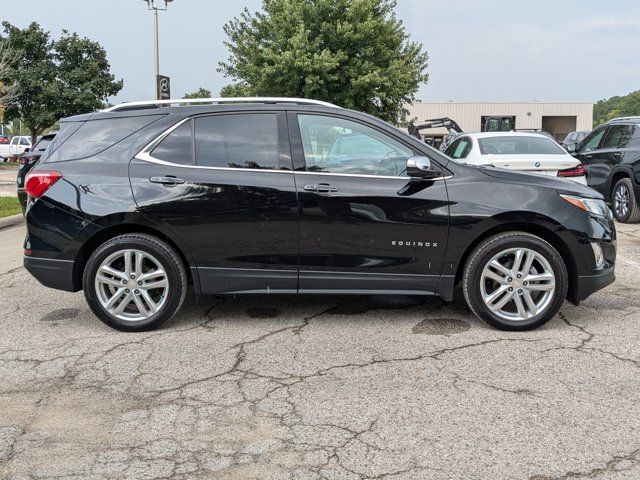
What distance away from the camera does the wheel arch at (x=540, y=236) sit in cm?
486

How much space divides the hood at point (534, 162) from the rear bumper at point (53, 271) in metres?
6.53

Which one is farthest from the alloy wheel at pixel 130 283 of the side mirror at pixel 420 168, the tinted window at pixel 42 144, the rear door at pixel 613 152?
the rear door at pixel 613 152

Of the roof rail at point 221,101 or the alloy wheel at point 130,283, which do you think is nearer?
the alloy wheel at point 130,283

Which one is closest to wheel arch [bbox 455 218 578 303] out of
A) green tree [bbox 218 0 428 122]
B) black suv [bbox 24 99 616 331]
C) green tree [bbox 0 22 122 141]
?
black suv [bbox 24 99 616 331]

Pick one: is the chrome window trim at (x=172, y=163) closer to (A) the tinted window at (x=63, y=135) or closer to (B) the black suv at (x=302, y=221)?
(B) the black suv at (x=302, y=221)

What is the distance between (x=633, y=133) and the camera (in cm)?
1077

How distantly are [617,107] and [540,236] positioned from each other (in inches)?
6673

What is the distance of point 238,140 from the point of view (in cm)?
496

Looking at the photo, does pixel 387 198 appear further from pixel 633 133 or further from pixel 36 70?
pixel 36 70

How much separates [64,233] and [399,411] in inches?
116

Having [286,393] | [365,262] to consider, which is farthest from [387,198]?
[286,393]

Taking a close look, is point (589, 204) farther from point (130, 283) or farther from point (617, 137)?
point (617, 137)

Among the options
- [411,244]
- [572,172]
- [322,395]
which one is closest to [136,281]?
[322,395]

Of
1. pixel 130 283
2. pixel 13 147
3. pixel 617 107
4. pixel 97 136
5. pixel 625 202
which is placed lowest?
pixel 130 283
